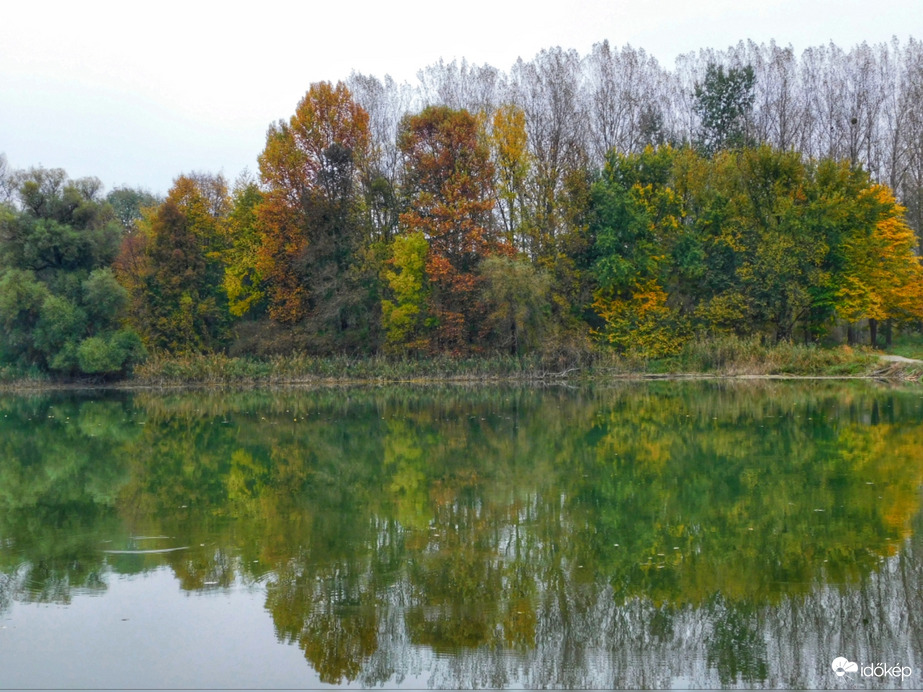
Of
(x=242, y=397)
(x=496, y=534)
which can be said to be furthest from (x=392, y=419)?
(x=496, y=534)

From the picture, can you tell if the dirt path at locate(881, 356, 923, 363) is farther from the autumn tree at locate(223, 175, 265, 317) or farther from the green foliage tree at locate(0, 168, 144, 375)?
the green foliage tree at locate(0, 168, 144, 375)

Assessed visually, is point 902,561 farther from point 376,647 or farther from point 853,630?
point 376,647

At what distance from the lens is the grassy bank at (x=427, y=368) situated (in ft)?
115

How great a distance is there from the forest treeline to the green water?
65.6 feet

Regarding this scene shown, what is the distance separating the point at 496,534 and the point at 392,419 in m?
12.8

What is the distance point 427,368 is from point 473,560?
2891cm

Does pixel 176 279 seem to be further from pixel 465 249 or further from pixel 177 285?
pixel 465 249

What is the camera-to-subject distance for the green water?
246 inches

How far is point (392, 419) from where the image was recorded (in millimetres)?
22172

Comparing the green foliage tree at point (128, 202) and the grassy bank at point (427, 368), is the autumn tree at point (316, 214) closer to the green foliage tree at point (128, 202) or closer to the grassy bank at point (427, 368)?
the grassy bank at point (427, 368)

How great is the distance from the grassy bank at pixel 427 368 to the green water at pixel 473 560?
57.1ft

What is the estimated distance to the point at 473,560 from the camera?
337 inches

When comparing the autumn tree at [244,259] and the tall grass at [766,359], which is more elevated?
the autumn tree at [244,259]

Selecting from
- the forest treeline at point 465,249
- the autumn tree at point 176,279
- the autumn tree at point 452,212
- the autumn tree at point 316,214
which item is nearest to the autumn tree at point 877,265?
the forest treeline at point 465,249
